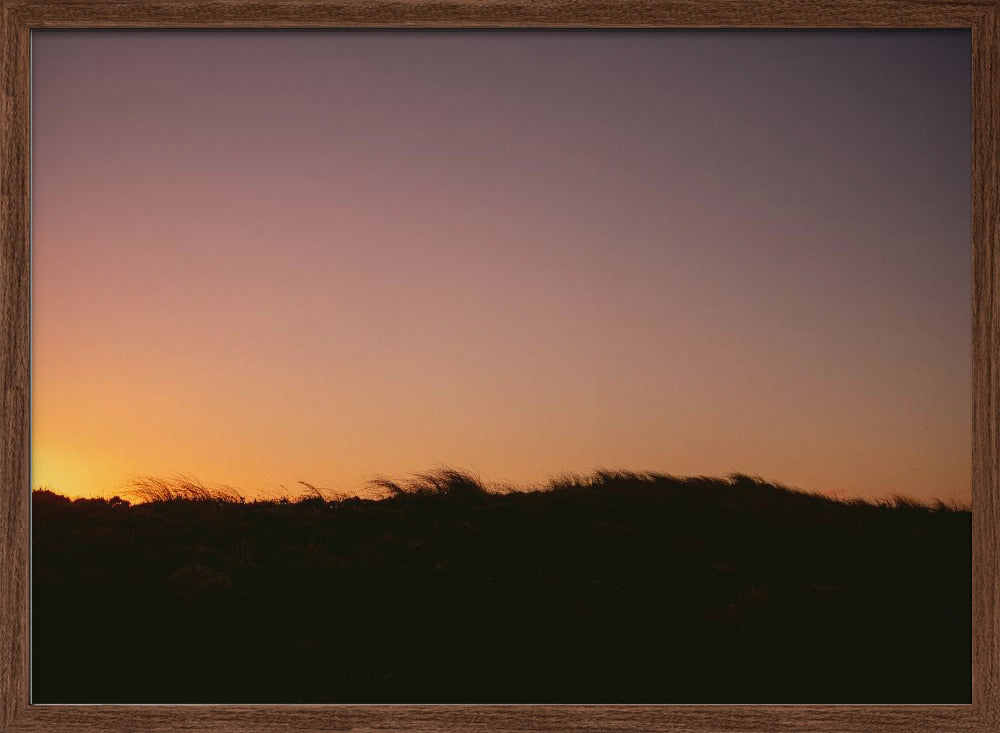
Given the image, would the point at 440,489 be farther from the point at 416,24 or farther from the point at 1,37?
the point at 1,37

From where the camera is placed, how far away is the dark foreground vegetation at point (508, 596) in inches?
85.7

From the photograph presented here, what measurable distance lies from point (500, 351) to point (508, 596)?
0.48 meters

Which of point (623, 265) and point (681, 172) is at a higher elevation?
point (681, 172)

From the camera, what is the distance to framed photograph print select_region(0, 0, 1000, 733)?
2178 mm

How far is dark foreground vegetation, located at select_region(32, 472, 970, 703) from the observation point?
2176 millimetres

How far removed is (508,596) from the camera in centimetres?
220

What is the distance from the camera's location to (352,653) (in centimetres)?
218

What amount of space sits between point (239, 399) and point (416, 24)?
81 centimetres

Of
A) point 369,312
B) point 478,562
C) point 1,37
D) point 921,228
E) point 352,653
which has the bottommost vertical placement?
point 352,653

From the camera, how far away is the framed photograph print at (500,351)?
2.18 meters

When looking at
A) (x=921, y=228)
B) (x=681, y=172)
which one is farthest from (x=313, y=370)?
(x=921, y=228)

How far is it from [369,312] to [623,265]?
51 centimetres

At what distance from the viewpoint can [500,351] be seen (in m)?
2.21

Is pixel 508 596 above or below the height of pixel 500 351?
below
